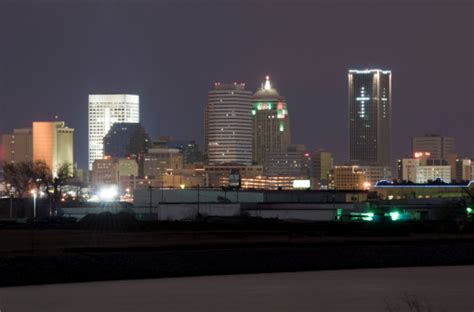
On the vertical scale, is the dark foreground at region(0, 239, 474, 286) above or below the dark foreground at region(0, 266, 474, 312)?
above

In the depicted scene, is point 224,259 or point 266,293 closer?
point 266,293

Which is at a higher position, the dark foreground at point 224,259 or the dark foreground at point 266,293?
the dark foreground at point 224,259

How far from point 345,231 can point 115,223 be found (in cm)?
1247

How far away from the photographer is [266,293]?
105 ft

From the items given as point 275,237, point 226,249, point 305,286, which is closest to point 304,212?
point 275,237

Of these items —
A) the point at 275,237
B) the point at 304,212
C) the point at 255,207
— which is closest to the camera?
the point at 275,237

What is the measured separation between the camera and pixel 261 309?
28.6m

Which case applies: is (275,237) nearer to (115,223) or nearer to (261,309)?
(115,223)

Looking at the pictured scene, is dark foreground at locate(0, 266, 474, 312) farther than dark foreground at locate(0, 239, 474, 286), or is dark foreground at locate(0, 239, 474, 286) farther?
dark foreground at locate(0, 239, 474, 286)

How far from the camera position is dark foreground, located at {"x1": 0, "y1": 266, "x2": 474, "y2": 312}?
29.0 metres

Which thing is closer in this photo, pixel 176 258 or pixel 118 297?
pixel 118 297

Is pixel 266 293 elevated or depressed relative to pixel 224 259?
depressed

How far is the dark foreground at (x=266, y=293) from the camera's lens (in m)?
29.0

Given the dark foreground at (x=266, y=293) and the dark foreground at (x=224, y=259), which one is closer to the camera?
the dark foreground at (x=266, y=293)
